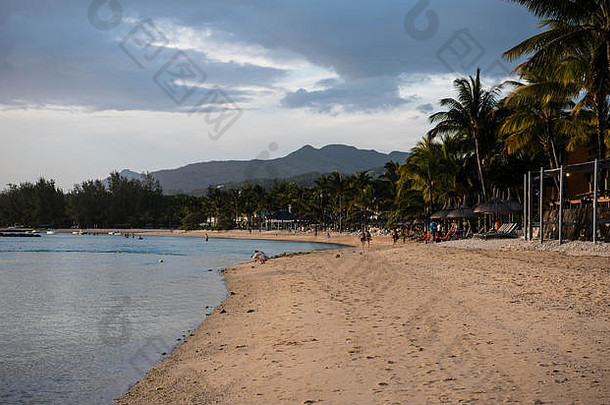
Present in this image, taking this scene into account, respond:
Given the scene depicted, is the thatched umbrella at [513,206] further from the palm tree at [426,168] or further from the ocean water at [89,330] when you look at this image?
the ocean water at [89,330]

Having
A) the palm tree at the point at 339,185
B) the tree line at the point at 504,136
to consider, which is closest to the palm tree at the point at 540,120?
the tree line at the point at 504,136

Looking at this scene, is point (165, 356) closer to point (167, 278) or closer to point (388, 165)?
point (167, 278)

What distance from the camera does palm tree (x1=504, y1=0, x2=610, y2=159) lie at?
17.1 metres

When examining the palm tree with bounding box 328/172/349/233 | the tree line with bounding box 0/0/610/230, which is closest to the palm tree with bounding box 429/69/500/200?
the tree line with bounding box 0/0/610/230

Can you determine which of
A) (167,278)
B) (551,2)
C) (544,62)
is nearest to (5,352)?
(167,278)

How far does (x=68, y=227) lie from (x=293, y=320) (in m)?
166

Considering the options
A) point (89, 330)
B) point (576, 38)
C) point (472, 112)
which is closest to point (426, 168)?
point (472, 112)

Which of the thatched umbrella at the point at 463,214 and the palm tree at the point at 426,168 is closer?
the thatched umbrella at the point at 463,214

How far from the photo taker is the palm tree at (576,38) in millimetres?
17062

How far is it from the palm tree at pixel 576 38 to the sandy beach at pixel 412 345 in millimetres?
7060

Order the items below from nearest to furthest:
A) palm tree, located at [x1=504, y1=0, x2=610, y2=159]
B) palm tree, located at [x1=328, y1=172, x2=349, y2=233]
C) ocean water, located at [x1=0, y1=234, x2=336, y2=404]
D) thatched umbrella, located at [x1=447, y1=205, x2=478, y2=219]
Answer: ocean water, located at [x1=0, y1=234, x2=336, y2=404] → palm tree, located at [x1=504, y1=0, x2=610, y2=159] → thatched umbrella, located at [x1=447, y1=205, x2=478, y2=219] → palm tree, located at [x1=328, y1=172, x2=349, y2=233]

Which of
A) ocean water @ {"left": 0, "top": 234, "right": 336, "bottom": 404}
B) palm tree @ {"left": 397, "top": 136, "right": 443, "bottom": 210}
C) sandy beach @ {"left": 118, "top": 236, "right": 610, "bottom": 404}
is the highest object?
palm tree @ {"left": 397, "top": 136, "right": 443, "bottom": 210}

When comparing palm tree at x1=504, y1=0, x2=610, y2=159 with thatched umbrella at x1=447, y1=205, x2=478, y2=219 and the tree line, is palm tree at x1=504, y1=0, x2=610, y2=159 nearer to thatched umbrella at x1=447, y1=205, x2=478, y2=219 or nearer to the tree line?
the tree line

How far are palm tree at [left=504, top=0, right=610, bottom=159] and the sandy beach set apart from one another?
706cm
